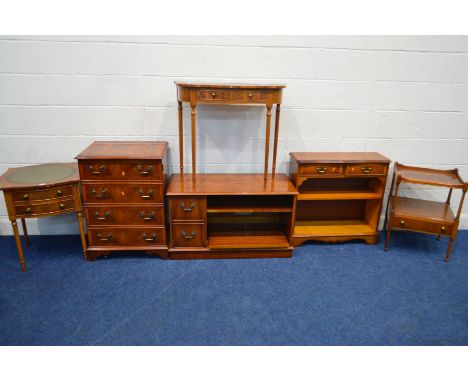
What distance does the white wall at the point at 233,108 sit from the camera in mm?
2926

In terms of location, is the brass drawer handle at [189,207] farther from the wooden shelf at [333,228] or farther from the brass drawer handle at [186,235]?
the wooden shelf at [333,228]

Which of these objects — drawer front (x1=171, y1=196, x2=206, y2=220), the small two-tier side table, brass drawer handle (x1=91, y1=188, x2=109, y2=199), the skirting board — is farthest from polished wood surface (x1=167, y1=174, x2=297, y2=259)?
the skirting board

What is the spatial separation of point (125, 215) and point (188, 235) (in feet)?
1.73

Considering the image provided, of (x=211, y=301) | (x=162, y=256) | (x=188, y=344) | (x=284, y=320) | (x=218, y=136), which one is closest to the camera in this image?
(x=188, y=344)

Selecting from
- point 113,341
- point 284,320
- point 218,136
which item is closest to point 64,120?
point 218,136

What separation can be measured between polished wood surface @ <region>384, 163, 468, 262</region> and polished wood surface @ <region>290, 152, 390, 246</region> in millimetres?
164

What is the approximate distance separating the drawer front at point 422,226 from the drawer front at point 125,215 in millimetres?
2011

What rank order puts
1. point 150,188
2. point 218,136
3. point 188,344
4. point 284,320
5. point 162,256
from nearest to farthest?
point 188,344, point 284,320, point 150,188, point 162,256, point 218,136

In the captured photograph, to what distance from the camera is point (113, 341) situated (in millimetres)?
2146

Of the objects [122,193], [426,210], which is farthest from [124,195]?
[426,210]

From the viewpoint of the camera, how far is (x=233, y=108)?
313 centimetres

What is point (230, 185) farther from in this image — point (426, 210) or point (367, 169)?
point (426, 210)

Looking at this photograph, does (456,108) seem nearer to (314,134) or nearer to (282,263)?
(314,134)

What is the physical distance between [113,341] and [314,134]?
2.33 metres
